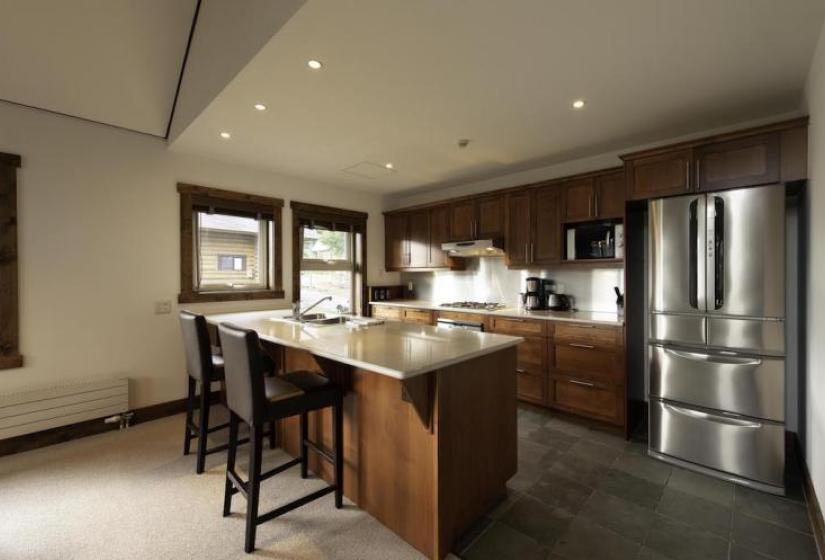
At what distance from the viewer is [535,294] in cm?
386

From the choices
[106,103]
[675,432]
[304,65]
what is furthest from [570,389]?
[106,103]

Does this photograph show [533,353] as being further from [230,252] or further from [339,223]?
[230,252]

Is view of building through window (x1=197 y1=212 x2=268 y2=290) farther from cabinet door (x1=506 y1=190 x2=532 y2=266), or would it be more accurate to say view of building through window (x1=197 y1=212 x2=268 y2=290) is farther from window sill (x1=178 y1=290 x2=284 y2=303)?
cabinet door (x1=506 y1=190 x2=532 y2=266)

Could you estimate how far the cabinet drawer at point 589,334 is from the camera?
2.95m

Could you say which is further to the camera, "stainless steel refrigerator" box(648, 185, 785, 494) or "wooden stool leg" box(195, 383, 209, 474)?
"wooden stool leg" box(195, 383, 209, 474)

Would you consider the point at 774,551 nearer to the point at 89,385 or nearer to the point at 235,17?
the point at 235,17

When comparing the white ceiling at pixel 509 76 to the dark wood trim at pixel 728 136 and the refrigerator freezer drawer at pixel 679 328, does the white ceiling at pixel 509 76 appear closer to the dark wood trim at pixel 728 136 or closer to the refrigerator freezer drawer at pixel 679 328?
the dark wood trim at pixel 728 136

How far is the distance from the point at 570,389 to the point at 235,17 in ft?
12.0

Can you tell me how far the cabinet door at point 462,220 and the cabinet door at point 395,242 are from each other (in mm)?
841

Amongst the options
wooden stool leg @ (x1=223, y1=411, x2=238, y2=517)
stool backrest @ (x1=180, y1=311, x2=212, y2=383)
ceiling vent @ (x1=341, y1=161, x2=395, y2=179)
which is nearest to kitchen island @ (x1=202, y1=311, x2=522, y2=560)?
stool backrest @ (x1=180, y1=311, x2=212, y2=383)

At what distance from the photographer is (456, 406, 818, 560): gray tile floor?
174 centimetres

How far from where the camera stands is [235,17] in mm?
2055

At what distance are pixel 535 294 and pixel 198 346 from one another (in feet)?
10.3

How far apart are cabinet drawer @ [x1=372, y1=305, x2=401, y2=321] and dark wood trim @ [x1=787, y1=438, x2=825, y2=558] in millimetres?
3663
